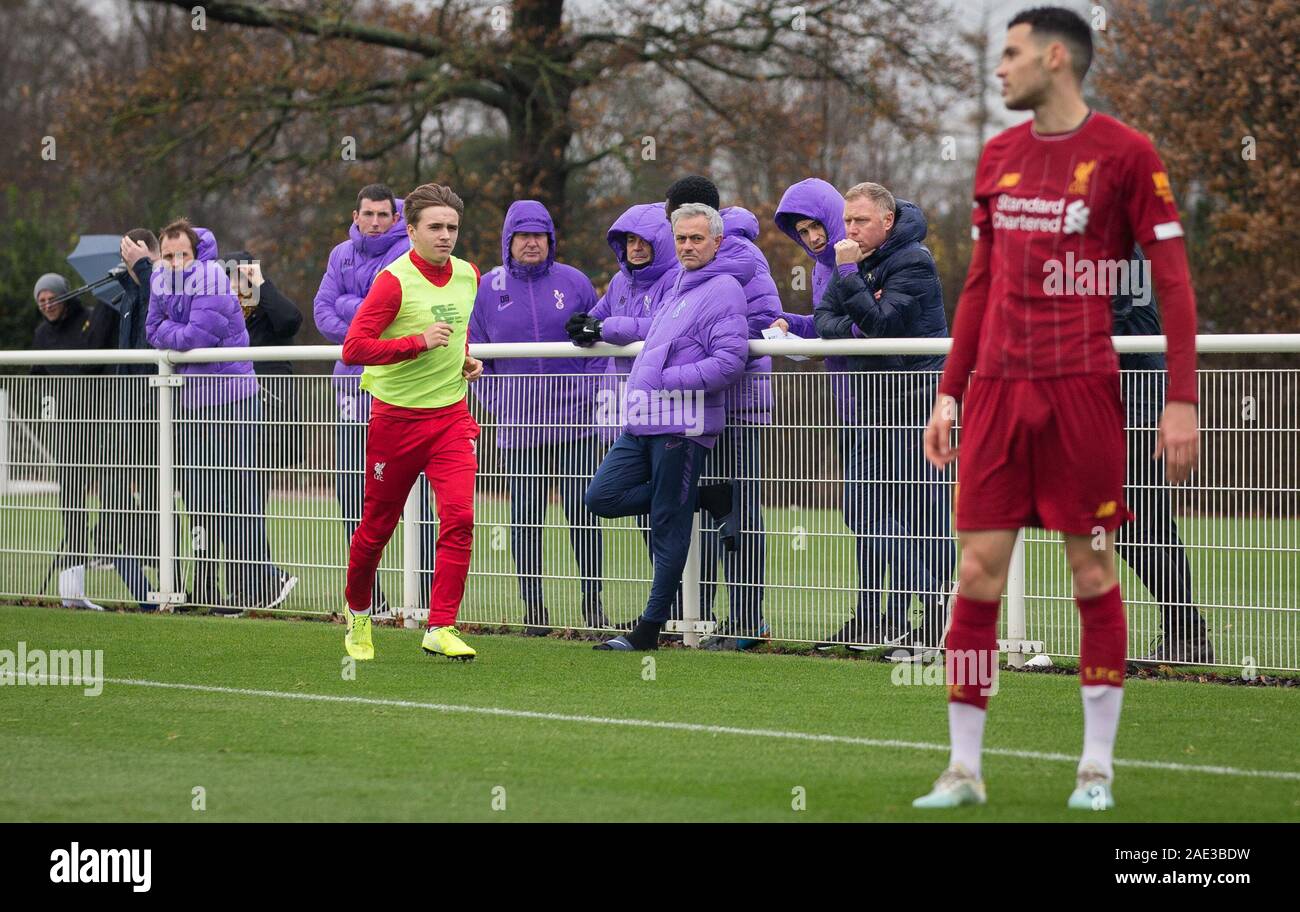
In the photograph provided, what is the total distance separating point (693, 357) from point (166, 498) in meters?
4.06

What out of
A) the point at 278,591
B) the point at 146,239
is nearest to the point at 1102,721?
the point at 278,591

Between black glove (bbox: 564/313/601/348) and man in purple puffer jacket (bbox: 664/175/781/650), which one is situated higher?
black glove (bbox: 564/313/601/348)

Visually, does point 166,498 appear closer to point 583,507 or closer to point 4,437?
point 4,437

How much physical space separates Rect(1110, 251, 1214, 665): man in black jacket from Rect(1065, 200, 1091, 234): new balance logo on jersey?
3244 millimetres

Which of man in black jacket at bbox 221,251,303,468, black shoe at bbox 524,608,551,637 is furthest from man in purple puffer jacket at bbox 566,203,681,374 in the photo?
man in black jacket at bbox 221,251,303,468

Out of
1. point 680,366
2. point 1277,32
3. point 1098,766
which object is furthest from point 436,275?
point 1277,32

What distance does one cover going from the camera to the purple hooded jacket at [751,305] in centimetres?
989

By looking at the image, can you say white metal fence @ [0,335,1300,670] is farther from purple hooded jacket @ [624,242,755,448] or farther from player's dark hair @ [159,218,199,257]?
player's dark hair @ [159,218,199,257]

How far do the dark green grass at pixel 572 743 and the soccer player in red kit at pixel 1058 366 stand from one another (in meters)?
0.43

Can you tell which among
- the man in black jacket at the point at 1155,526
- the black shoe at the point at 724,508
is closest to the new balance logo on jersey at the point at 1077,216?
the man in black jacket at the point at 1155,526

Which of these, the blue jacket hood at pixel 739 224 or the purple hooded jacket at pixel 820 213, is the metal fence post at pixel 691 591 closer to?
the purple hooded jacket at pixel 820 213

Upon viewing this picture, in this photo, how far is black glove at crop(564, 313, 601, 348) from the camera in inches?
398

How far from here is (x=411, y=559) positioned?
11.1 metres
